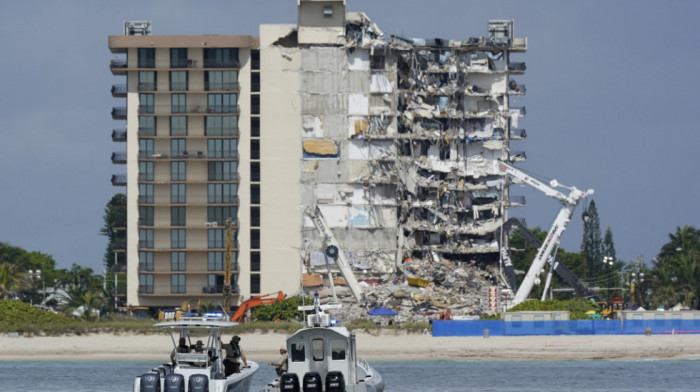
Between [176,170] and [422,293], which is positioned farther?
[176,170]

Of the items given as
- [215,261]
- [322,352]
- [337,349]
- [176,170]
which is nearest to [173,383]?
[322,352]

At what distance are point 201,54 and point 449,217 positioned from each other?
103 feet

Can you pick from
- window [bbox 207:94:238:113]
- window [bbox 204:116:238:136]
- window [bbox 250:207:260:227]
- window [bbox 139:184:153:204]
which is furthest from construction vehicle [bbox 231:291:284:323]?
window [bbox 207:94:238:113]

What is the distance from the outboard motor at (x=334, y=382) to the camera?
51.5 meters

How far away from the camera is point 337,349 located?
Result: 2103 inches

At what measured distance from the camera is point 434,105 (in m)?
149

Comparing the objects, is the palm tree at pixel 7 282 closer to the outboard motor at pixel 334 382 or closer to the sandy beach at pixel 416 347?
the sandy beach at pixel 416 347

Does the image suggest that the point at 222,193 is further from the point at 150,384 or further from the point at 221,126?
the point at 150,384

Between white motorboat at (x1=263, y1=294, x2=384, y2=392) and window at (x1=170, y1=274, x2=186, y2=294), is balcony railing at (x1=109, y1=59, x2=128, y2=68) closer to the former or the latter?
window at (x1=170, y1=274, x2=186, y2=294)

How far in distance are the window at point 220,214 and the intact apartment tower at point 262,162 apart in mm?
A: 105

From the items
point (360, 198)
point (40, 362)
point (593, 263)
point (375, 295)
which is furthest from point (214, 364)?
point (593, 263)

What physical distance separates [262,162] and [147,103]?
13478 millimetres

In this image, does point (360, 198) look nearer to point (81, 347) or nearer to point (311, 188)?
point (311, 188)

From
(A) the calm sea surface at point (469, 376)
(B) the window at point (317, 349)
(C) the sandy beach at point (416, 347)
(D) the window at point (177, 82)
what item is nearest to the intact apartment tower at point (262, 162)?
(D) the window at point (177, 82)
